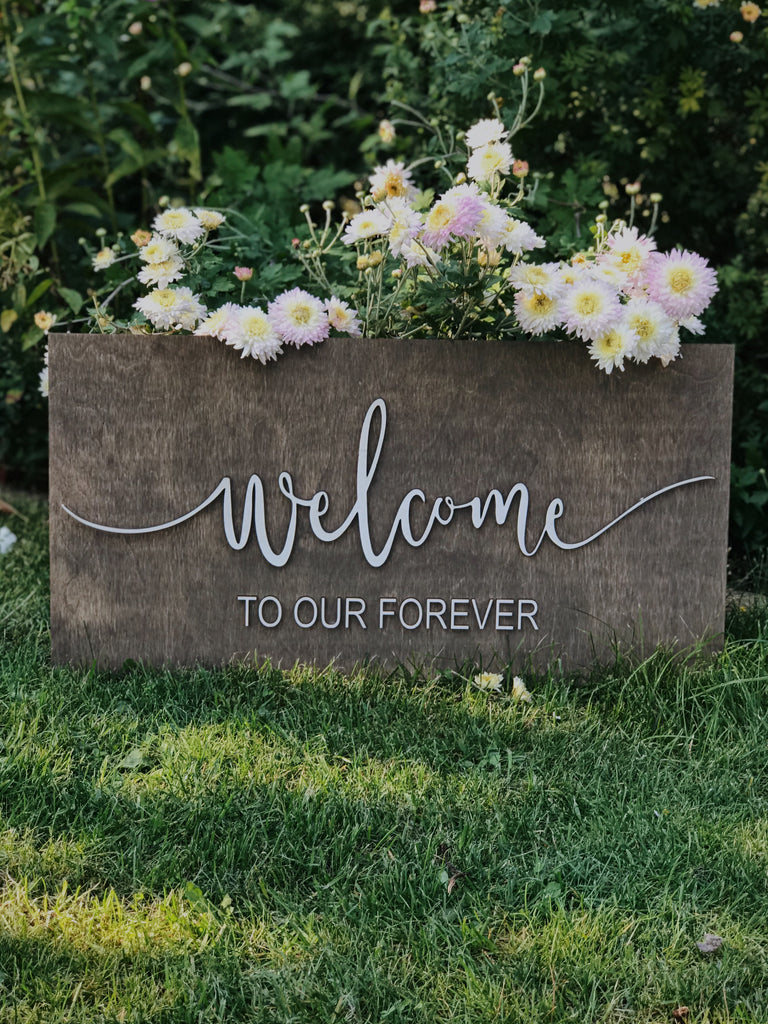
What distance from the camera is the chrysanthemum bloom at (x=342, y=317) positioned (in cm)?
246

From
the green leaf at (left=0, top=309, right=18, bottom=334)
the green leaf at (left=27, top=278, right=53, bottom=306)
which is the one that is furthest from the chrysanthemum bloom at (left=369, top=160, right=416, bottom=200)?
the green leaf at (left=0, top=309, right=18, bottom=334)

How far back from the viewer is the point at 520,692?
7.56 feet

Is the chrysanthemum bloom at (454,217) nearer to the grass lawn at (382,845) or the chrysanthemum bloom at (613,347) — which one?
the chrysanthemum bloom at (613,347)

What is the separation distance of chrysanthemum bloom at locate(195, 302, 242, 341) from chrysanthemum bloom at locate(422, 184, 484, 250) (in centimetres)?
45

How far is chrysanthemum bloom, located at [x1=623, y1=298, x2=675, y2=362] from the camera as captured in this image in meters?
2.24

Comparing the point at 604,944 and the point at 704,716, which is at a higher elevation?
the point at 704,716

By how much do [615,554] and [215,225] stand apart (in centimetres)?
122

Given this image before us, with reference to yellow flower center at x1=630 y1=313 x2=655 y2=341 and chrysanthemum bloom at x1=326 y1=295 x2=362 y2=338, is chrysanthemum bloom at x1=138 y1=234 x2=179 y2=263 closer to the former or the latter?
chrysanthemum bloom at x1=326 y1=295 x2=362 y2=338

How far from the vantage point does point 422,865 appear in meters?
1.73

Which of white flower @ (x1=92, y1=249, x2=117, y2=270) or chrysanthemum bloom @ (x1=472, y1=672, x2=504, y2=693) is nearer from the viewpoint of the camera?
chrysanthemum bloom @ (x1=472, y1=672, x2=504, y2=693)

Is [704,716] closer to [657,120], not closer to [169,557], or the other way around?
[169,557]

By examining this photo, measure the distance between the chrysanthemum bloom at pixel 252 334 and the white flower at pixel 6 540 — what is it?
1313mm

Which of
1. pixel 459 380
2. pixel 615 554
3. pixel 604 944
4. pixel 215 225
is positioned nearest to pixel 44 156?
pixel 215 225

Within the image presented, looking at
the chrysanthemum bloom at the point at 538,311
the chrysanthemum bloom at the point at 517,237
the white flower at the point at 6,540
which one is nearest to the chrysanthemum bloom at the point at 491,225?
the chrysanthemum bloom at the point at 517,237
